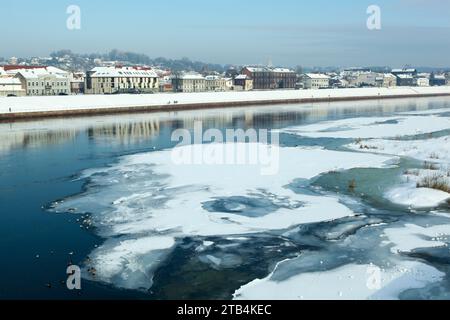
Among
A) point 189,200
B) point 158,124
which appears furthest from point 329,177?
point 158,124

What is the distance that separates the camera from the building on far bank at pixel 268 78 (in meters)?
103

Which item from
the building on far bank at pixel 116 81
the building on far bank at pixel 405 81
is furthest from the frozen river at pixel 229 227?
the building on far bank at pixel 405 81

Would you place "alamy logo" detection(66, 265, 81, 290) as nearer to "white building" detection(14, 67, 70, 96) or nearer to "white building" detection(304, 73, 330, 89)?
"white building" detection(14, 67, 70, 96)

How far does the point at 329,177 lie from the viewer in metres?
13.6

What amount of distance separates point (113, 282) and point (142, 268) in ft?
1.99

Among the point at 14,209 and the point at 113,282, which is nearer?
the point at 113,282

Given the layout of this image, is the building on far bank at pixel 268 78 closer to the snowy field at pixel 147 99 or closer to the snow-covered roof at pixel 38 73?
the snowy field at pixel 147 99

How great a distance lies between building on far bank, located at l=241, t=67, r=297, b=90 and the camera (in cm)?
10300

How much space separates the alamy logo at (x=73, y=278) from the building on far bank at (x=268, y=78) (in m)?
97.0

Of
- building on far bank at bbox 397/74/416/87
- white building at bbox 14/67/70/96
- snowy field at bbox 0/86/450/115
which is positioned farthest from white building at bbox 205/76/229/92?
building on far bank at bbox 397/74/416/87

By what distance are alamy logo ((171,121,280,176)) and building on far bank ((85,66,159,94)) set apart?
47.5 m

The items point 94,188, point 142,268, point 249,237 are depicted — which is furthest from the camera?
point 94,188
